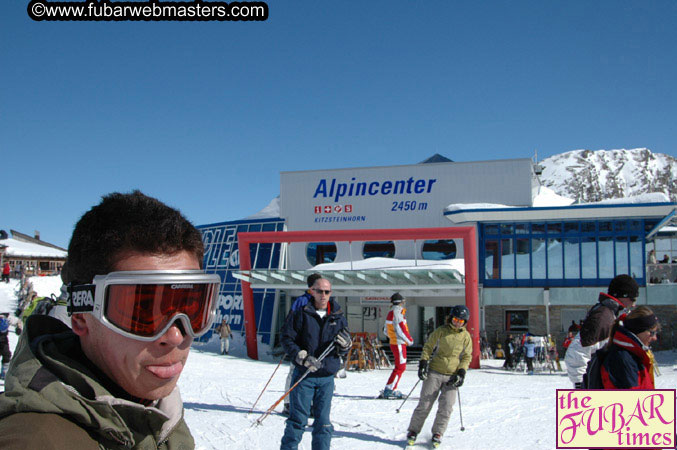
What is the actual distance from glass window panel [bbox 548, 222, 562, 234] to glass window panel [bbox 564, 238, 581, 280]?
51 centimetres

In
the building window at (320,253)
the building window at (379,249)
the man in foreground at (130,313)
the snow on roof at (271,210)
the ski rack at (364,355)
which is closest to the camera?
the man in foreground at (130,313)

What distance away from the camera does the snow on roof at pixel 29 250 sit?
126 ft

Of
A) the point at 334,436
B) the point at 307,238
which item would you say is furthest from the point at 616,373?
the point at 307,238

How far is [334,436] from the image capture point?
6859 mm

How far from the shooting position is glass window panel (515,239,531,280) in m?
21.2

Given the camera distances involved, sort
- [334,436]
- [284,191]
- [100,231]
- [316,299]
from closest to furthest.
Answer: [100,231]
[316,299]
[334,436]
[284,191]

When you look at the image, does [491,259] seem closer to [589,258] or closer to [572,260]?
[572,260]

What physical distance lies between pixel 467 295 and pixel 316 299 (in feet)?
35.2

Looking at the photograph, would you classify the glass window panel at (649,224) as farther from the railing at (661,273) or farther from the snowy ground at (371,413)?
the snowy ground at (371,413)

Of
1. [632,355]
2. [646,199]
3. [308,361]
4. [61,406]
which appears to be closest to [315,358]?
[308,361]

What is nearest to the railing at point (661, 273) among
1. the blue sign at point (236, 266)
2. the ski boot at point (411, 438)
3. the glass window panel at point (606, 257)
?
the glass window panel at point (606, 257)

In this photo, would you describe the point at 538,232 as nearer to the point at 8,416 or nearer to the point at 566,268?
the point at 566,268

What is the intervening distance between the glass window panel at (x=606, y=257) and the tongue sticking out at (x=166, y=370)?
71.6 ft

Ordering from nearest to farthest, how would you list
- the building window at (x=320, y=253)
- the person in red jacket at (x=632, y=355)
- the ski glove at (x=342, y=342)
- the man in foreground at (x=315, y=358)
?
the person in red jacket at (x=632, y=355)
the man in foreground at (x=315, y=358)
the ski glove at (x=342, y=342)
the building window at (x=320, y=253)
